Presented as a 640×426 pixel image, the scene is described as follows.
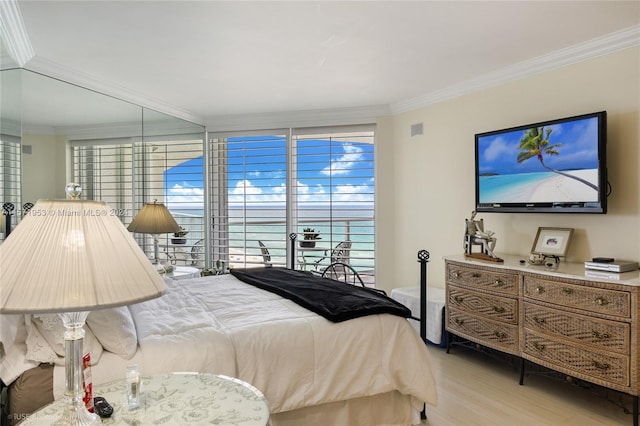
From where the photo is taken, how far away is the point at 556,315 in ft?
9.30

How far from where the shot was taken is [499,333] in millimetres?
3264

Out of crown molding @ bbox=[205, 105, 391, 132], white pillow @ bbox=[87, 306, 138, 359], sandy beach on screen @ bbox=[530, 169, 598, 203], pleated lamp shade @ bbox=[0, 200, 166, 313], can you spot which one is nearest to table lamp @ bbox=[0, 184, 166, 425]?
pleated lamp shade @ bbox=[0, 200, 166, 313]

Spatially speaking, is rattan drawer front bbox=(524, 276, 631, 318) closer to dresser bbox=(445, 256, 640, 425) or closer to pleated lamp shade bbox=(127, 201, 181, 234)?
dresser bbox=(445, 256, 640, 425)

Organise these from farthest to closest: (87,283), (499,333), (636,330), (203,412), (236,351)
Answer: (499,333)
(636,330)
(236,351)
(203,412)
(87,283)

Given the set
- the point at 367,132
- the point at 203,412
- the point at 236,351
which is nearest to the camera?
the point at 203,412

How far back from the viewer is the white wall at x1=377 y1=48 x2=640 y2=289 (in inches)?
118

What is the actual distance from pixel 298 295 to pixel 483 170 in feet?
7.31

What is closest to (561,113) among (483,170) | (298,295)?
(483,170)

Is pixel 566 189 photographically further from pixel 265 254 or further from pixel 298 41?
pixel 265 254

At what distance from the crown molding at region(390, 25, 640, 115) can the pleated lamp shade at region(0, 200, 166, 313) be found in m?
3.46

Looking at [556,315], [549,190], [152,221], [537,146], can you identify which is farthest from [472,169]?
[152,221]

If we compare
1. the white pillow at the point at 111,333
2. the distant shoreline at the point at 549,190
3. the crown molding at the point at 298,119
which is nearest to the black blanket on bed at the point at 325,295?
the white pillow at the point at 111,333

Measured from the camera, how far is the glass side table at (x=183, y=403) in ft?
4.50

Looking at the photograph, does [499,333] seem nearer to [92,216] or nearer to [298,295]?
[298,295]
